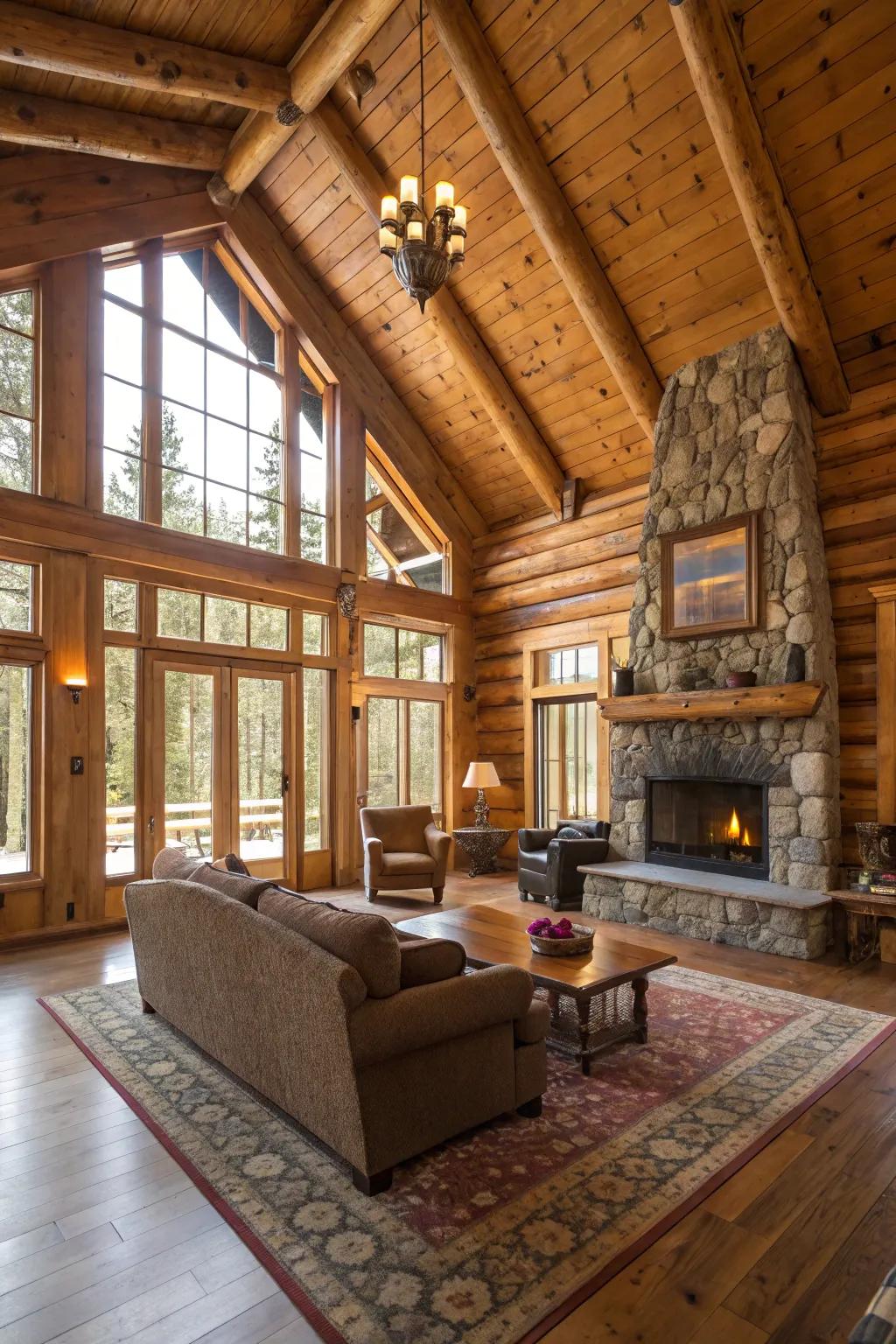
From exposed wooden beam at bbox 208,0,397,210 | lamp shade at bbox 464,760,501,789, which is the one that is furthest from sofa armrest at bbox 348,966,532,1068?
exposed wooden beam at bbox 208,0,397,210

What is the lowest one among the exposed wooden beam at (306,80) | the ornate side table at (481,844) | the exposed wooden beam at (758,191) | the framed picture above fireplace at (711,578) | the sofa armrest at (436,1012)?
the ornate side table at (481,844)

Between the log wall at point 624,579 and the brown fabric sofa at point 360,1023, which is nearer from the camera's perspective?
the brown fabric sofa at point 360,1023

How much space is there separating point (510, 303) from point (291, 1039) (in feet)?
21.5

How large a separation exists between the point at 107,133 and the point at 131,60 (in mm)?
991

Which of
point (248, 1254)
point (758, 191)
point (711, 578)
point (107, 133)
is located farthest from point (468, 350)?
point (248, 1254)

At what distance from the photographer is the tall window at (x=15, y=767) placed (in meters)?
5.57

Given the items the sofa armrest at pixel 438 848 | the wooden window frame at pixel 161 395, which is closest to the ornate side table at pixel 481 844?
the sofa armrest at pixel 438 848

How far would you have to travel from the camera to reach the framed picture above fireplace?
6.04 metres

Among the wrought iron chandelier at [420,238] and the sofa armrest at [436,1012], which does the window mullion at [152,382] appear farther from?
the sofa armrest at [436,1012]

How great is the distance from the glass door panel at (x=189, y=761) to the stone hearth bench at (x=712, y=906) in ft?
10.9

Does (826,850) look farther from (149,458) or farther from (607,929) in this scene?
(149,458)

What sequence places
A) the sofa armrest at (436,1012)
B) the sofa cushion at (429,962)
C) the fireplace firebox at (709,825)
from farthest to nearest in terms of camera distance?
the fireplace firebox at (709,825) < the sofa cushion at (429,962) < the sofa armrest at (436,1012)

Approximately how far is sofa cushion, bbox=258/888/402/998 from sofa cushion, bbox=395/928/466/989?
0.07 metres

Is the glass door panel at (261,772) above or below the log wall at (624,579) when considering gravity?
below
